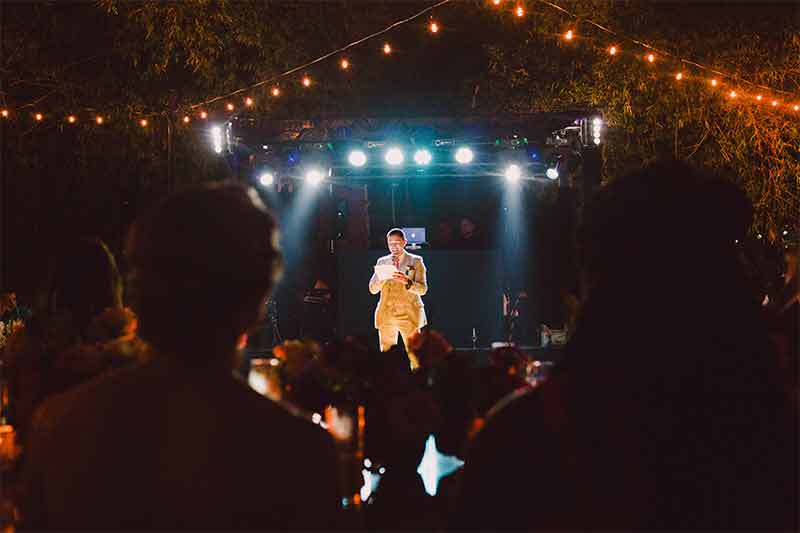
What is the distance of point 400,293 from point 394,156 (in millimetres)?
1537

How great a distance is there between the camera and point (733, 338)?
119cm

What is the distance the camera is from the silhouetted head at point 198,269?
119cm

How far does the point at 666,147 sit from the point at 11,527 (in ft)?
30.4

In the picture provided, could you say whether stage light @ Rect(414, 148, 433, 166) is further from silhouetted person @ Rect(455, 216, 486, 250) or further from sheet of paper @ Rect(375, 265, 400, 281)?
silhouetted person @ Rect(455, 216, 486, 250)

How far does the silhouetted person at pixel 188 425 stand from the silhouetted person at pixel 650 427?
0.28 metres

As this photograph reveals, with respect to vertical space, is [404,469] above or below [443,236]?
below

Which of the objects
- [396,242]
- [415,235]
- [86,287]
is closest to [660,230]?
[86,287]

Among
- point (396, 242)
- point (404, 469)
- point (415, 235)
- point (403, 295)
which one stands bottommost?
point (404, 469)

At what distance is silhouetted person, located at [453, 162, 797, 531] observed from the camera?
45.2 inches

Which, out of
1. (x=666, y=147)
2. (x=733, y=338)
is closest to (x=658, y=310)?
(x=733, y=338)

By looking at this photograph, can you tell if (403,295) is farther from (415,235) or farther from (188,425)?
(188,425)

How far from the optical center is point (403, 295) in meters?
8.62

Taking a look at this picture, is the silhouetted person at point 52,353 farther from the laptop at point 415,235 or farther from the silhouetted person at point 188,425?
the laptop at point 415,235

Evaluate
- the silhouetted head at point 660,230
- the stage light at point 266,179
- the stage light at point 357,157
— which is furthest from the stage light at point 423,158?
the silhouetted head at point 660,230
